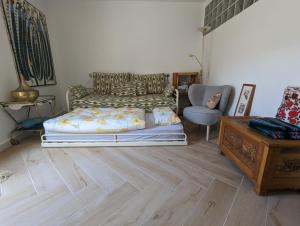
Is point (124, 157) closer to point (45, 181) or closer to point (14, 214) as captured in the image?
point (45, 181)

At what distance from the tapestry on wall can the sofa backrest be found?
3.03 feet

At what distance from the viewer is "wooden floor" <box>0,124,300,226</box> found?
3.51ft

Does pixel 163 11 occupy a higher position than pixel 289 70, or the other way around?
pixel 163 11

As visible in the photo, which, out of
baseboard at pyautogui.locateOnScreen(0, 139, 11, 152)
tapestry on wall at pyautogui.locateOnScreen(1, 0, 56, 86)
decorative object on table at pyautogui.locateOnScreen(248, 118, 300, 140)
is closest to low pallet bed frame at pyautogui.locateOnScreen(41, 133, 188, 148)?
baseboard at pyautogui.locateOnScreen(0, 139, 11, 152)

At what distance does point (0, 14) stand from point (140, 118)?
90.5 inches

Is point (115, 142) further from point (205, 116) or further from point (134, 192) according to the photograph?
point (205, 116)

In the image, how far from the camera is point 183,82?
379 centimetres

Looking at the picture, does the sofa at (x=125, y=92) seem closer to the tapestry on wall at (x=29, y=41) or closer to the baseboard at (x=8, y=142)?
the tapestry on wall at (x=29, y=41)

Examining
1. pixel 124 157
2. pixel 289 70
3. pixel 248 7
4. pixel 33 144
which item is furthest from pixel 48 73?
pixel 289 70

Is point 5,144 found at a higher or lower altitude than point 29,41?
lower

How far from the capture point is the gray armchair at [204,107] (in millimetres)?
2207

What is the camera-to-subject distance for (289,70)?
1521 millimetres

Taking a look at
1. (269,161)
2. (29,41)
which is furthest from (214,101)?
(29,41)

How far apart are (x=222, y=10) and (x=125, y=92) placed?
7.55 feet
